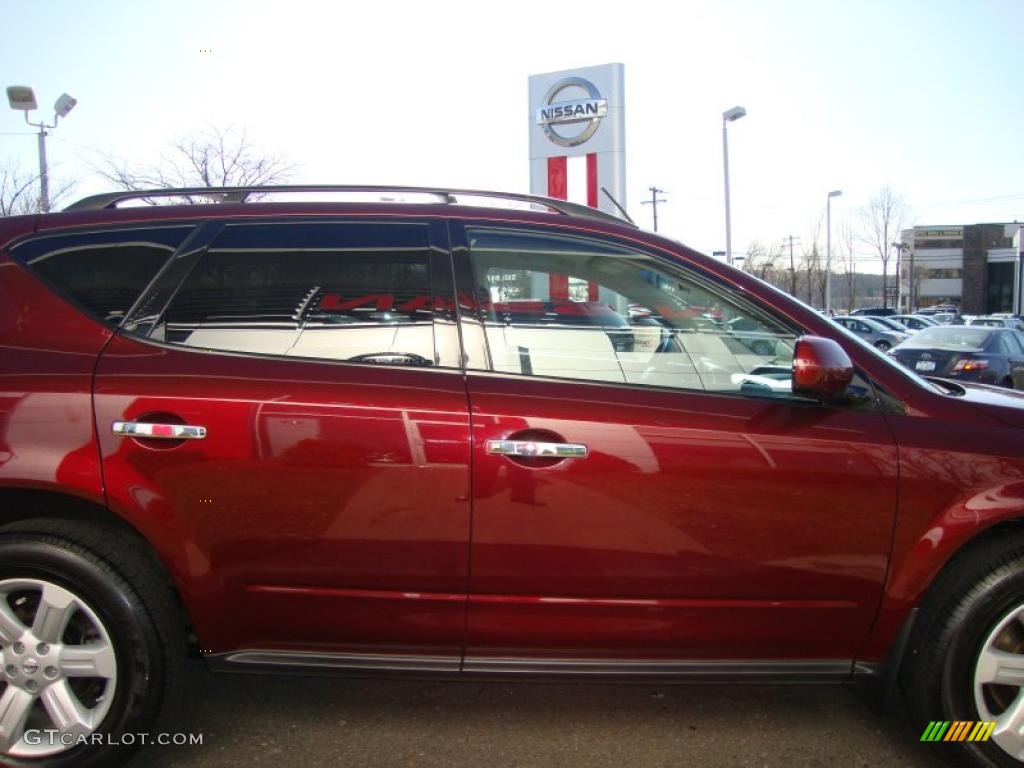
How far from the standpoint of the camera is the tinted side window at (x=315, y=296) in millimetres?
2438

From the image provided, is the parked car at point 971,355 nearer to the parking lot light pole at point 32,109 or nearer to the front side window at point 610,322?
the front side window at point 610,322

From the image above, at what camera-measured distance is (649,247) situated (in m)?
2.55

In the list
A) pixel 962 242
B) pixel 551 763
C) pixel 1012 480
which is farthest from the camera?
pixel 962 242

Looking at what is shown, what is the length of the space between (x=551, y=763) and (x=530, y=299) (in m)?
1.57

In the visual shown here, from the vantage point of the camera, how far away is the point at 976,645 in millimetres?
2273

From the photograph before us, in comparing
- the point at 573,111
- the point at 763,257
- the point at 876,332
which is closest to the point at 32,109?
the point at 573,111

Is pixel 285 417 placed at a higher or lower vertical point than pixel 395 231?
lower

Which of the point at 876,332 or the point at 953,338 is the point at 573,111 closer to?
the point at 953,338

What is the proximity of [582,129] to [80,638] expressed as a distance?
49.4 feet

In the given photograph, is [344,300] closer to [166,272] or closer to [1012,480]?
[166,272]

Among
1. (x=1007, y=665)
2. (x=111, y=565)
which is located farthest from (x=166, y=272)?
(x=1007, y=665)

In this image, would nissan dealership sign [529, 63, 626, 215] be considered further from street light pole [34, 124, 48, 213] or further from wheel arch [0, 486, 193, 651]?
wheel arch [0, 486, 193, 651]

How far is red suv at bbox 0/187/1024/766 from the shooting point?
2252mm

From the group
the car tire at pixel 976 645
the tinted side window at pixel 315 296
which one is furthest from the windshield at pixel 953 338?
the tinted side window at pixel 315 296
